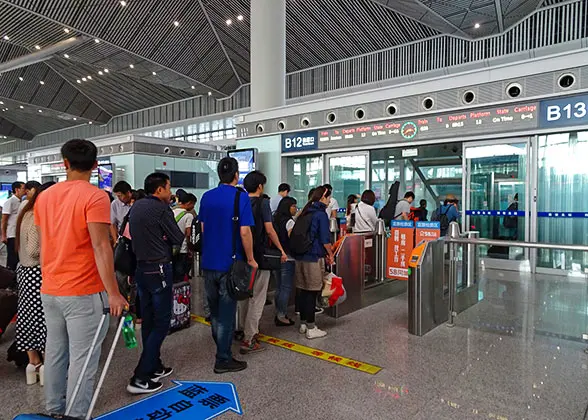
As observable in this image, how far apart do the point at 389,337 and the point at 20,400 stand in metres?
3.11

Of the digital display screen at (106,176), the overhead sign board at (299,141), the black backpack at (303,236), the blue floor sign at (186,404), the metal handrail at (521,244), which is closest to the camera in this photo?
the blue floor sign at (186,404)

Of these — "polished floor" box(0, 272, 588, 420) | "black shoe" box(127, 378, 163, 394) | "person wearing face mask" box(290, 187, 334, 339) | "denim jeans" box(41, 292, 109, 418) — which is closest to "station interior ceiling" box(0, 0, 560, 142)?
"person wearing face mask" box(290, 187, 334, 339)

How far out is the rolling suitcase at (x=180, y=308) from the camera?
4.27 m

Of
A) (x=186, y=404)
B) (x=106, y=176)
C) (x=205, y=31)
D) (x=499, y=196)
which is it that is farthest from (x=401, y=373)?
(x=205, y=31)

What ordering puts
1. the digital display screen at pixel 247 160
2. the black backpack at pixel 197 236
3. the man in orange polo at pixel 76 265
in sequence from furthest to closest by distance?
the digital display screen at pixel 247 160, the black backpack at pixel 197 236, the man in orange polo at pixel 76 265

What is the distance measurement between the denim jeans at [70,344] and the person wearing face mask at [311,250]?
6.95 feet

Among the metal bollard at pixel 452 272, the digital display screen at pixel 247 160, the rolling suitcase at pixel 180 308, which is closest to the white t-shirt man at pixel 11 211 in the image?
the rolling suitcase at pixel 180 308

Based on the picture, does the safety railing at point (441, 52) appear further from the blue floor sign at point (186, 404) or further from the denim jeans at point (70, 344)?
the denim jeans at point (70, 344)

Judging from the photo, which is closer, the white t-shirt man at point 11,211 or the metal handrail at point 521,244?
the metal handrail at point 521,244

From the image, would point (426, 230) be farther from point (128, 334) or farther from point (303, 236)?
point (128, 334)

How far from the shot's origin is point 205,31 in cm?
1570

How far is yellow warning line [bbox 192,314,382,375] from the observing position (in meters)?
3.33

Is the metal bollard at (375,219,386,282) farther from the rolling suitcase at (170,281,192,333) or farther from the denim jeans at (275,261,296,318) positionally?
the rolling suitcase at (170,281,192,333)

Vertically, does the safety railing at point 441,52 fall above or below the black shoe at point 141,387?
above
